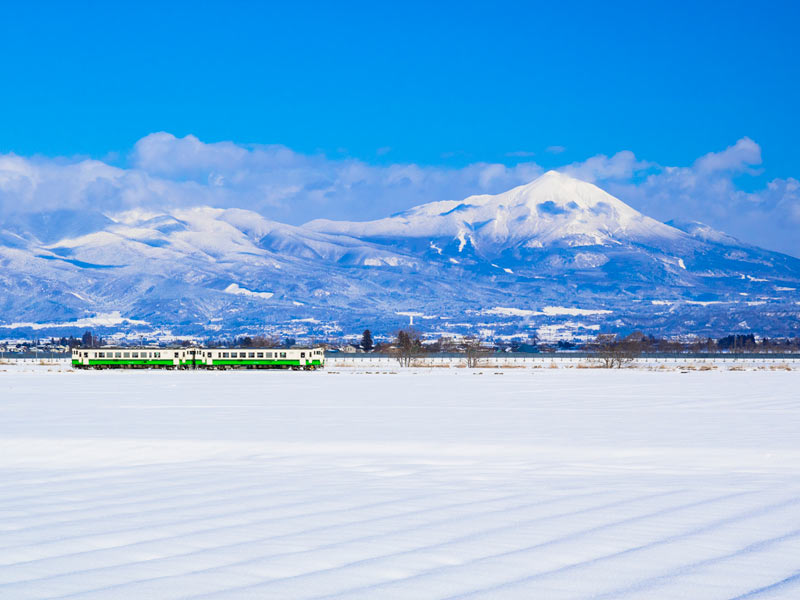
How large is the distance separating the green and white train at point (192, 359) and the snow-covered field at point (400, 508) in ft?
188

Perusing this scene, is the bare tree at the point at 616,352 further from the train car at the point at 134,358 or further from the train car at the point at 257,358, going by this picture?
the train car at the point at 134,358

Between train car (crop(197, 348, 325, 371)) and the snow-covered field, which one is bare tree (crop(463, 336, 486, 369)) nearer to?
train car (crop(197, 348, 325, 371))

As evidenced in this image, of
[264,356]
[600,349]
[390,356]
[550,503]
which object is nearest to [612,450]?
[550,503]

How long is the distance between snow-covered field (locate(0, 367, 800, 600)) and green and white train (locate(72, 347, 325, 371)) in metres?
57.2

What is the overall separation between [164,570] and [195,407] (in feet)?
69.0

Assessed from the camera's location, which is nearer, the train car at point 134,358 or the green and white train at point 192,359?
the green and white train at point 192,359

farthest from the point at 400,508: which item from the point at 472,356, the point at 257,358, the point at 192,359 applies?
the point at 472,356

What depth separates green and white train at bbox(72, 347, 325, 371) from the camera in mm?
79900

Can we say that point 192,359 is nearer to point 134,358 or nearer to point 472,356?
point 134,358

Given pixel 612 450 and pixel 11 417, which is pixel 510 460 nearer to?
pixel 612 450

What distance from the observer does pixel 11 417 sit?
2377 centimetres

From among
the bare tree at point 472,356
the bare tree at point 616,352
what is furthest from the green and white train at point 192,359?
the bare tree at point 616,352

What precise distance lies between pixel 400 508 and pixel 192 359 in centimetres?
7303

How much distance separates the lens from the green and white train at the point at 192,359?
3146 inches
